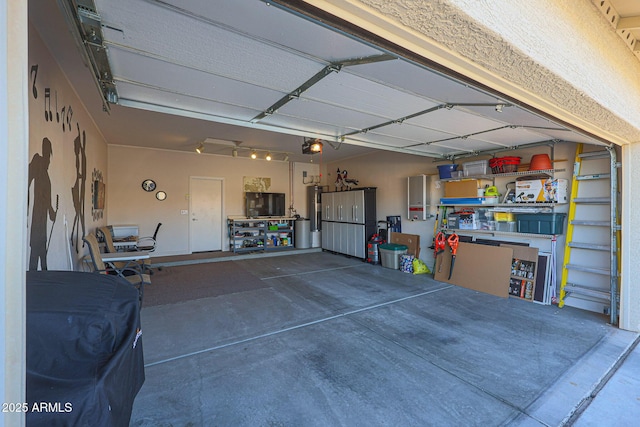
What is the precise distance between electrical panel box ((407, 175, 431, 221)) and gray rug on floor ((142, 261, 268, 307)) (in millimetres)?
3362

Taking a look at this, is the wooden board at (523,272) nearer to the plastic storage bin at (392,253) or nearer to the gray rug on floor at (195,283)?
the plastic storage bin at (392,253)

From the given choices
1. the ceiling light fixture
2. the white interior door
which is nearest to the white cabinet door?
the white interior door

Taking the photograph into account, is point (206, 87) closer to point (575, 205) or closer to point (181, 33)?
point (181, 33)

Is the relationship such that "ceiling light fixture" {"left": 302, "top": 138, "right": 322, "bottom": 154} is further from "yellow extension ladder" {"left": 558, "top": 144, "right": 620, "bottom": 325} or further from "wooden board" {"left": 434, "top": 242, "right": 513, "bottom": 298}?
"yellow extension ladder" {"left": 558, "top": 144, "right": 620, "bottom": 325}

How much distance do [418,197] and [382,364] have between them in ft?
13.4

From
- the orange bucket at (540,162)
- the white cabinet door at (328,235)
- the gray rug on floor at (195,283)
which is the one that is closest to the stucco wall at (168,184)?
the gray rug on floor at (195,283)

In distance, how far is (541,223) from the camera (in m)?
4.18

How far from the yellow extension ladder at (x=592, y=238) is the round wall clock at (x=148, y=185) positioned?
8006 millimetres

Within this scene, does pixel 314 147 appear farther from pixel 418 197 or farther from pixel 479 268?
pixel 479 268

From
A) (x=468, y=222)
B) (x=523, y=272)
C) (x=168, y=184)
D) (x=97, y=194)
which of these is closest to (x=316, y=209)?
(x=168, y=184)

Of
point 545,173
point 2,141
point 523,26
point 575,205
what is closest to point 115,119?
point 2,141

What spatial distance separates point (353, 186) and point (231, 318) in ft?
17.5

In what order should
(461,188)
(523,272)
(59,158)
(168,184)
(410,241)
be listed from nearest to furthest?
1. (59,158)
2. (523,272)
3. (461,188)
4. (410,241)
5. (168,184)

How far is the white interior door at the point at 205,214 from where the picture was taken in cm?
739
